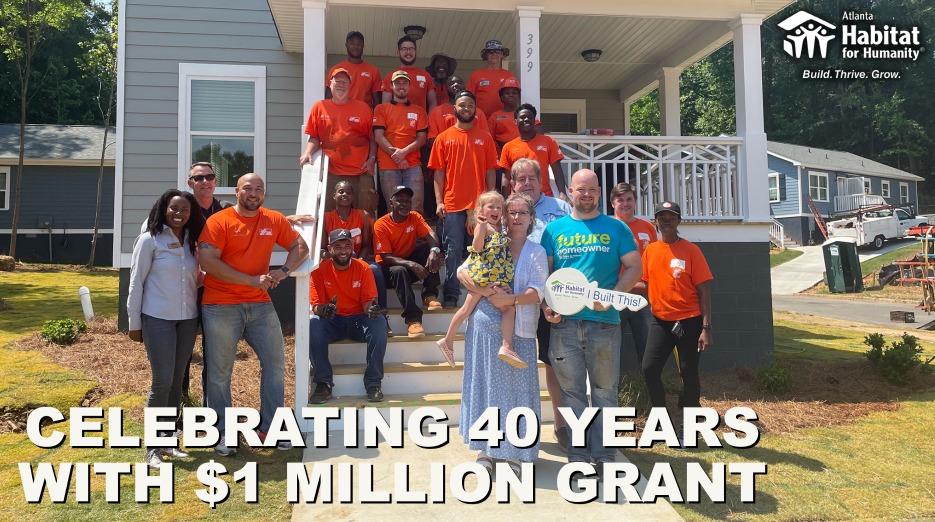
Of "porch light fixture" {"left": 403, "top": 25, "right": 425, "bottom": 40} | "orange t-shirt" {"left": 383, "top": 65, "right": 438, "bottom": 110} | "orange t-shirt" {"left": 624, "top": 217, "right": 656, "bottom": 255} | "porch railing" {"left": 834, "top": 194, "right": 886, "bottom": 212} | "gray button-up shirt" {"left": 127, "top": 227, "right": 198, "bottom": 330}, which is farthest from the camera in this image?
"porch railing" {"left": 834, "top": 194, "right": 886, "bottom": 212}

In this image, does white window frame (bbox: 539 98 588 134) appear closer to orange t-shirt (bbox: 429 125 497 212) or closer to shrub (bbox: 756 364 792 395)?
orange t-shirt (bbox: 429 125 497 212)

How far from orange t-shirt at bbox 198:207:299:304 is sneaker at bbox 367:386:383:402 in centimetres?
101

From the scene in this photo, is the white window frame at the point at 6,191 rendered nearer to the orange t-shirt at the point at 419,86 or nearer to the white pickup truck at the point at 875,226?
the orange t-shirt at the point at 419,86

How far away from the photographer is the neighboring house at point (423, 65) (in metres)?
6.78

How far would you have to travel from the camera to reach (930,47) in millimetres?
42625

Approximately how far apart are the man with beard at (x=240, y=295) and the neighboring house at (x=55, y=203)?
19.5 metres

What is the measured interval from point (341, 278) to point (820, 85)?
162ft

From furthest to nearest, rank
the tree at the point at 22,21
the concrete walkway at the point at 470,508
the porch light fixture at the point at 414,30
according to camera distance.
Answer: the tree at the point at 22,21
the porch light fixture at the point at 414,30
the concrete walkway at the point at 470,508

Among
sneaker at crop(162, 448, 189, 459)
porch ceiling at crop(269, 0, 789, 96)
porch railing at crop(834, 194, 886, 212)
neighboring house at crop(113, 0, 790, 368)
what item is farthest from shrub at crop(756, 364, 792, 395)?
porch railing at crop(834, 194, 886, 212)

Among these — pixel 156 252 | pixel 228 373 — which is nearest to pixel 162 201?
pixel 156 252

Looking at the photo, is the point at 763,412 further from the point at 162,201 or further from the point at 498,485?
the point at 162,201

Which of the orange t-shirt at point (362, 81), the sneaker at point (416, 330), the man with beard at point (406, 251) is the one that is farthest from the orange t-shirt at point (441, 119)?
the sneaker at point (416, 330)

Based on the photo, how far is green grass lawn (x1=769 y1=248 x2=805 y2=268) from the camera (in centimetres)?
2646

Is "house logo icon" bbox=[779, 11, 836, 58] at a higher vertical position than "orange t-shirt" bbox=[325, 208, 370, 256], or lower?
higher
